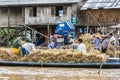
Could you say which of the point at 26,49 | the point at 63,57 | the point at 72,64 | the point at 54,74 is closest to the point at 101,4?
the point at 26,49

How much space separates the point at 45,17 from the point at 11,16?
11.5ft

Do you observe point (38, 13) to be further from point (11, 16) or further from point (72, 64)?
point (72, 64)

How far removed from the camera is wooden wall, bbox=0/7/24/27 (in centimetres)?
4169

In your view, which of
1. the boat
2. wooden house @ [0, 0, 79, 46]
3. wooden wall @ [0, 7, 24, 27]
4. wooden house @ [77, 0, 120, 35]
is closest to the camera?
the boat

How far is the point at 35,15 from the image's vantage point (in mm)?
40781

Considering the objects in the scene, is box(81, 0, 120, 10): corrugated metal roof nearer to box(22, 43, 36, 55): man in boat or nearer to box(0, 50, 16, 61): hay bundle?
box(22, 43, 36, 55): man in boat

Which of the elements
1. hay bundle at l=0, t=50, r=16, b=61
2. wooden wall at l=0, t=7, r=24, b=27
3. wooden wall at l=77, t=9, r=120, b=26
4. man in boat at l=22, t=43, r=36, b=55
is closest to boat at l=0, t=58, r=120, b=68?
hay bundle at l=0, t=50, r=16, b=61

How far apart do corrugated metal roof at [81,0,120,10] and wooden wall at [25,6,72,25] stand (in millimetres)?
2197

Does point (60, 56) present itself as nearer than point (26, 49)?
Yes

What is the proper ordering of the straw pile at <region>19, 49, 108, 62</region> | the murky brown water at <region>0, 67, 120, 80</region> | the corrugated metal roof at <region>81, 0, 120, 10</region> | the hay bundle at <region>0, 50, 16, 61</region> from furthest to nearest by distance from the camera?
the corrugated metal roof at <region>81, 0, 120, 10</region>, the hay bundle at <region>0, 50, 16, 61</region>, the straw pile at <region>19, 49, 108, 62</region>, the murky brown water at <region>0, 67, 120, 80</region>

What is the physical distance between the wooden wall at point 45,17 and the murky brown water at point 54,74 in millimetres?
18906

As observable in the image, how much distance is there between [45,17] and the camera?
A: 40000 millimetres

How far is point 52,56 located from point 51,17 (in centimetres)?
1890

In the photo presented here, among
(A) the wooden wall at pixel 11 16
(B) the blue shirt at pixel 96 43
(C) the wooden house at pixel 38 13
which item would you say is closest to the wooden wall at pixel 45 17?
(C) the wooden house at pixel 38 13
